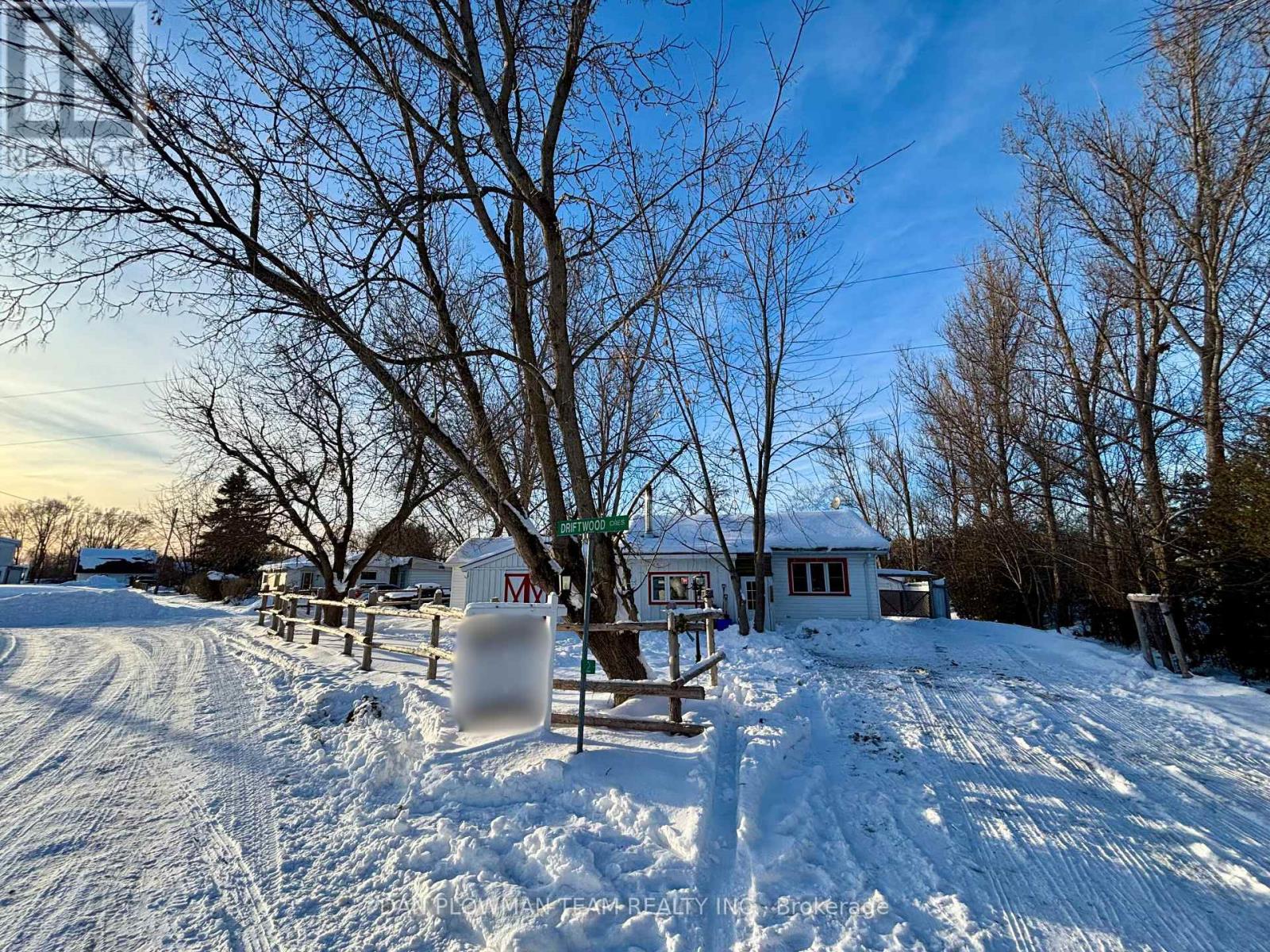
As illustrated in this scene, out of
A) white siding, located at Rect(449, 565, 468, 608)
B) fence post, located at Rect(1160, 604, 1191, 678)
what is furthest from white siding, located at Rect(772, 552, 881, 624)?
white siding, located at Rect(449, 565, 468, 608)

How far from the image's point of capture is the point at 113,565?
58.4m

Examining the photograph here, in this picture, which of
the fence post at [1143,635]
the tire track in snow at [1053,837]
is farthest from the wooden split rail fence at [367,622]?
the fence post at [1143,635]

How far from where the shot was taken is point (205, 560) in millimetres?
43781

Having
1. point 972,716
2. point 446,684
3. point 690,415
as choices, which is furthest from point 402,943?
point 690,415

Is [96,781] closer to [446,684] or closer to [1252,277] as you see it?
[446,684]

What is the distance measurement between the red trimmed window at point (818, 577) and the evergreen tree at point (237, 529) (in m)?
19.0

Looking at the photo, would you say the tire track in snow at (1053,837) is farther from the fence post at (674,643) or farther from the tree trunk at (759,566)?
the tree trunk at (759,566)

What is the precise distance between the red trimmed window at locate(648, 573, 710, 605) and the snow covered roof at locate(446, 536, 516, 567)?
599 centimetres

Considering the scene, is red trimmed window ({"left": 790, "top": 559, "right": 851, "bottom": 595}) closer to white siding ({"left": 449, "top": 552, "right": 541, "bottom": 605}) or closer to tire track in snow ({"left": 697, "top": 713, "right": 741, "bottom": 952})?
white siding ({"left": 449, "top": 552, "right": 541, "bottom": 605})

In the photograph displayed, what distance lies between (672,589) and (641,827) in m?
18.6

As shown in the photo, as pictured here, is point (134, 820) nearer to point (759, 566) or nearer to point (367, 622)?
point (367, 622)

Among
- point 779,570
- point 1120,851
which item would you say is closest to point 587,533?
point 1120,851

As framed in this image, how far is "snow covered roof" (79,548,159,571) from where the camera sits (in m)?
57.8

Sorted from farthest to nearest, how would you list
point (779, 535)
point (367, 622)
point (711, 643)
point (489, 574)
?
point (489, 574), point (779, 535), point (367, 622), point (711, 643)
